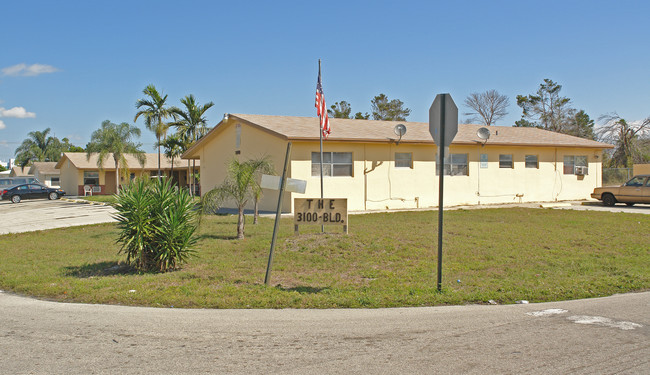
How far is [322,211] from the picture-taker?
30.3 ft

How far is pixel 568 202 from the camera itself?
86.1 ft

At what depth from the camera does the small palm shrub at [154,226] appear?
952 cm

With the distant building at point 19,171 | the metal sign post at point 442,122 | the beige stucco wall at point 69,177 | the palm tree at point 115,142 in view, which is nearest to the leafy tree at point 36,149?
the distant building at point 19,171

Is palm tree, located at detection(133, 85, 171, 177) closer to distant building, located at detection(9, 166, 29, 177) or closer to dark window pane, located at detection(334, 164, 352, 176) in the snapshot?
dark window pane, located at detection(334, 164, 352, 176)

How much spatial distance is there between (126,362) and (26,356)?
3.44 ft

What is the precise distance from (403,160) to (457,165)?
316 centimetres

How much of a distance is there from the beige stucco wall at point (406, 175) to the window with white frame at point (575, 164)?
256mm

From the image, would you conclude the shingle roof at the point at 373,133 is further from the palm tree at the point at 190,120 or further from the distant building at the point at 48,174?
the distant building at the point at 48,174

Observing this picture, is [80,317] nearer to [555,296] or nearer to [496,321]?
[496,321]

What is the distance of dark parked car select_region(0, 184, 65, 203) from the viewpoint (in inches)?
1356

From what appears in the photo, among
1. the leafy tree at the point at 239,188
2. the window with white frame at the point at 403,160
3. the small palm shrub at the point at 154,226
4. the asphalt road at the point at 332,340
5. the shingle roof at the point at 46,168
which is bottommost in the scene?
the asphalt road at the point at 332,340

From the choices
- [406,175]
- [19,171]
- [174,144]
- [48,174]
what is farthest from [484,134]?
[19,171]

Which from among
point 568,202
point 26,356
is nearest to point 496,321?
point 26,356

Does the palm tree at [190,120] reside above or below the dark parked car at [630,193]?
above
